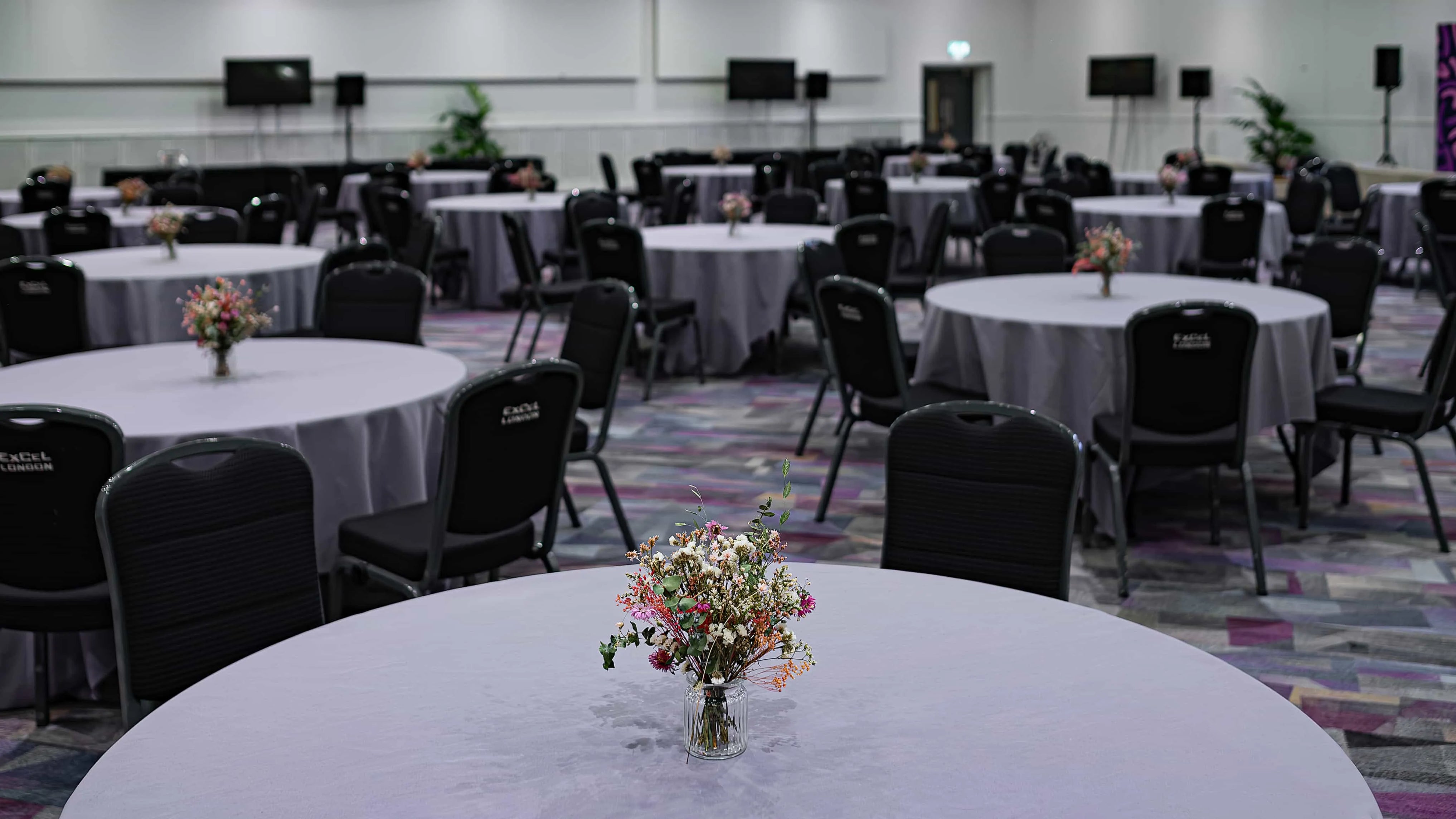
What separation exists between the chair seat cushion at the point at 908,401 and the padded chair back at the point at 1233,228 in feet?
14.1

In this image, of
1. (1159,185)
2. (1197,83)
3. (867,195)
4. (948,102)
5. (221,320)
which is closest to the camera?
(221,320)

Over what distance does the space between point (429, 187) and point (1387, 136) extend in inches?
409

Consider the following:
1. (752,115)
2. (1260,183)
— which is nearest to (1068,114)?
(752,115)

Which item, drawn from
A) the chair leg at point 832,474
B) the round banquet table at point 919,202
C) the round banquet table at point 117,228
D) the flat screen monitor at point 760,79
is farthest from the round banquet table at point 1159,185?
the round banquet table at point 117,228

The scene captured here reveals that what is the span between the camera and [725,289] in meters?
8.50

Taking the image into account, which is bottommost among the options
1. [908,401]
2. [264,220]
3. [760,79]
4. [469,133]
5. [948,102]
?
[908,401]

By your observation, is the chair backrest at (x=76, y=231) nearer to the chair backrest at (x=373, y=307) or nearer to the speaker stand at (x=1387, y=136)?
the chair backrest at (x=373, y=307)

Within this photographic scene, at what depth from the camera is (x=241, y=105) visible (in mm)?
18516

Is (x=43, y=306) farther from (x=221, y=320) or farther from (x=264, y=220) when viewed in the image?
(x=264, y=220)

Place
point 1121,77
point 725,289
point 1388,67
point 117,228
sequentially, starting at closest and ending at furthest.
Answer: point 725,289
point 117,228
point 1388,67
point 1121,77

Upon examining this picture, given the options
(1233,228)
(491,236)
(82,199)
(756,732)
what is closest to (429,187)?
(82,199)

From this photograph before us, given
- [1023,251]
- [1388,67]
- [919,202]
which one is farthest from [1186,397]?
[1388,67]

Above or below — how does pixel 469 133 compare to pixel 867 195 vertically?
above

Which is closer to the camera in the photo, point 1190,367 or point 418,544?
point 418,544
